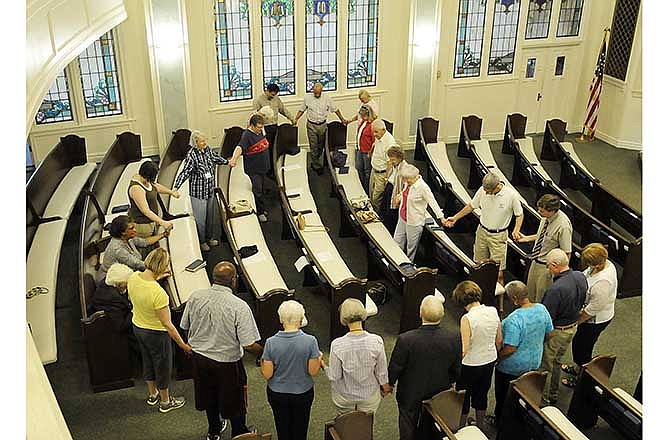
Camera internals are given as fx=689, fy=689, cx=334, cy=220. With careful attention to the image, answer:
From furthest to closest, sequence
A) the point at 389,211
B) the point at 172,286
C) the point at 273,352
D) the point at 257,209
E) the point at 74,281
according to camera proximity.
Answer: the point at 257,209 < the point at 389,211 < the point at 74,281 < the point at 172,286 < the point at 273,352

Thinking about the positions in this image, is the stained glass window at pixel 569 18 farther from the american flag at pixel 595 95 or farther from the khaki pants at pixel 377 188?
the khaki pants at pixel 377 188

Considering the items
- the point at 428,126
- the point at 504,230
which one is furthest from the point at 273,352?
the point at 428,126

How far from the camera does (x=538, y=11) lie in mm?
12133

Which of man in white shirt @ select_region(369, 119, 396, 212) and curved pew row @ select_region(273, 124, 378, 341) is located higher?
man in white shirt @ select_region(369, 119, 396, 212)

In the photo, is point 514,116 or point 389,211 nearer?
point 389,211

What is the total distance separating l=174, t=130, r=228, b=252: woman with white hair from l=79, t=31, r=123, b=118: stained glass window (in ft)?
11.7

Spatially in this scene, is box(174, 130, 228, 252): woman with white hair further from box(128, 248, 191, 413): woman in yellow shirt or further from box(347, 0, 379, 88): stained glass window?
box(347, 0, 379, 88): stained glass window

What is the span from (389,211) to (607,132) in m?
6.00

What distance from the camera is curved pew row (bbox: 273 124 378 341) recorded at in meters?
6.83

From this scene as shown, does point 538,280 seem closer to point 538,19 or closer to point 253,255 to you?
point 253,255

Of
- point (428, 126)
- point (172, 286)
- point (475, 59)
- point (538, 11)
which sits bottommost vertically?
point (172, 286)

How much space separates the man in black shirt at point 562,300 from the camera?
5660mm

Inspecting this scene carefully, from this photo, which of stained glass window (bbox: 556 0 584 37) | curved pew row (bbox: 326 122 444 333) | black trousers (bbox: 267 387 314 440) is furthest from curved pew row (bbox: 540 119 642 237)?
black trousers (bbox: 267 387 314 440)
